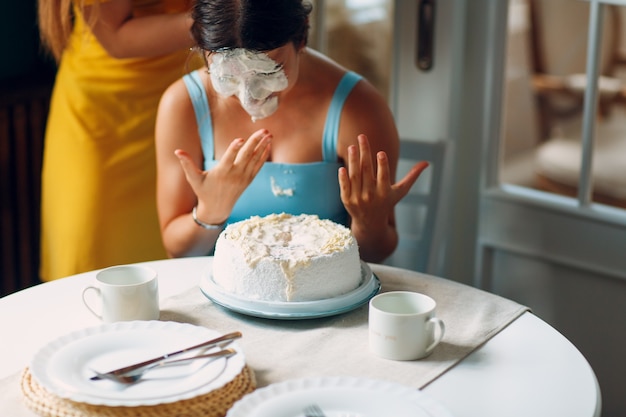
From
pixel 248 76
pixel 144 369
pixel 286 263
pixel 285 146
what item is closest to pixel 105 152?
pixel 285 146

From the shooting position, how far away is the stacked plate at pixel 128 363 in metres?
1.12

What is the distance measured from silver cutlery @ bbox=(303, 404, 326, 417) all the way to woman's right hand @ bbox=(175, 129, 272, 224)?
599mm

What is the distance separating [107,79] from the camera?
2.15 metres

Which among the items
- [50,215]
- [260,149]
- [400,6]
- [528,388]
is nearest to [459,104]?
[400,6]

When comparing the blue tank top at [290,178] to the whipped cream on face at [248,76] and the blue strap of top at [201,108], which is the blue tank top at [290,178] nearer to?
the blue strap of top at [201,108]

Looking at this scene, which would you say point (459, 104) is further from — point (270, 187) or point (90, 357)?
point (90, 357)

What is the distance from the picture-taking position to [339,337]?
4.41 feet

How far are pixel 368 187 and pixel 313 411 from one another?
23.3 inches

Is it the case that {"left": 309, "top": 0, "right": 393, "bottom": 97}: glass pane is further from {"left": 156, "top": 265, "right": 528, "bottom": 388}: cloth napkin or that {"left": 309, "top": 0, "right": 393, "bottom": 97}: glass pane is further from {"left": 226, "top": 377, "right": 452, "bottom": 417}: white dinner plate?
{"left": 226, "top": 377, "right": 452, "bottom": 417}: white dinner plate

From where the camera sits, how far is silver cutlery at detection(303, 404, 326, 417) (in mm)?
1117

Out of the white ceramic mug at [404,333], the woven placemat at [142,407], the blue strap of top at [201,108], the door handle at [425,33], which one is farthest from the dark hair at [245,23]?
the door handle at [425,33]

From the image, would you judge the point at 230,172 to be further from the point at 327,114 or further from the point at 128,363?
the point at 128,363

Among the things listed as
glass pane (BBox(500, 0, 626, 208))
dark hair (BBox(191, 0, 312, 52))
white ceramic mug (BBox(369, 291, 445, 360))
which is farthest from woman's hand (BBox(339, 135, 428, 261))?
glass pane (BBox(500, 0, 626, 208))

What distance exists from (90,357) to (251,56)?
0.60 metres
